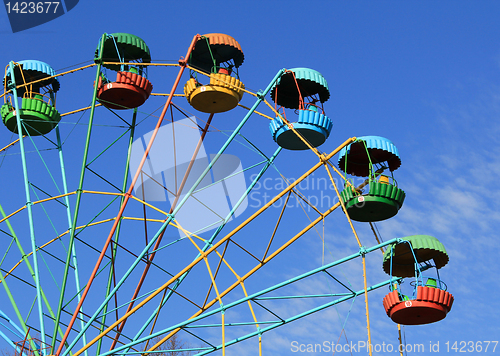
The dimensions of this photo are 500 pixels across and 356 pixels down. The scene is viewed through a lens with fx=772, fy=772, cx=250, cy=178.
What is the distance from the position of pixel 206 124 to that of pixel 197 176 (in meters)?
2.81

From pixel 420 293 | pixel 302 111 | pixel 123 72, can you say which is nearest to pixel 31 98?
pixel 123 72

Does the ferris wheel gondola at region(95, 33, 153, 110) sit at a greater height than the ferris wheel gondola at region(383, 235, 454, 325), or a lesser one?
greater

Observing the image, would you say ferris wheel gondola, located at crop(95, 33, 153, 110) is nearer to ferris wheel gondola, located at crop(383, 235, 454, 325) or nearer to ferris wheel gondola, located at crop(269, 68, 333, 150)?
ferris wheel gondola, located at crop(269, 68, 333, 150)

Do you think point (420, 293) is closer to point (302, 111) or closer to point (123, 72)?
point (302, 111)

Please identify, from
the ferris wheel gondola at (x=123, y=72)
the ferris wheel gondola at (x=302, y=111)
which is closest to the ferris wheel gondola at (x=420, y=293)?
the ferris wheel gondola at (x=302, y=111)

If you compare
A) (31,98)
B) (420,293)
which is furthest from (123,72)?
(420,293)

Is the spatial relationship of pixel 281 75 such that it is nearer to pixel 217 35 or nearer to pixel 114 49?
pixel 217 35

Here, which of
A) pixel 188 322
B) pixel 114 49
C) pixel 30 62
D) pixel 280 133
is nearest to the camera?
pixel 188 322

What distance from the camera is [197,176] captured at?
120ft

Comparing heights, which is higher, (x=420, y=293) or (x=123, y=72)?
(x=123, y=72)

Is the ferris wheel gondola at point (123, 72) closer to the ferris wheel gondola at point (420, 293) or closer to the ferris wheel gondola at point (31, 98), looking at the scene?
the ferris wheel gondola at point (31, 98)

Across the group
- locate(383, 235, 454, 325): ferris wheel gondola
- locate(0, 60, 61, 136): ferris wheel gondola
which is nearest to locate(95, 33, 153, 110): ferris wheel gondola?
locate(0, 60, 61, 136): ferris wheel gondola

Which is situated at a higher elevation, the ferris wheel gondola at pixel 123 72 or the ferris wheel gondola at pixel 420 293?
the ferris wheel gondola at pixel 123 72

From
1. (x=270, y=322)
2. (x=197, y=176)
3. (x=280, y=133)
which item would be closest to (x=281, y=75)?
(x=280, y=133)
